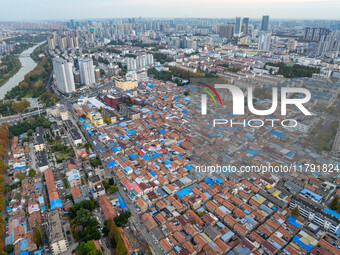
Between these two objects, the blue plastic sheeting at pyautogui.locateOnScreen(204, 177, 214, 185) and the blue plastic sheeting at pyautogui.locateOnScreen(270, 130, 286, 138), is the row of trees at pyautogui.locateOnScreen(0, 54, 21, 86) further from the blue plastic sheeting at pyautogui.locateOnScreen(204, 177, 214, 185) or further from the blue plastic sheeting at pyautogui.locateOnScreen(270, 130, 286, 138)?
the blue plastic sheeting at pyautogui.locateOnScreen(270, 130, 286, 138)

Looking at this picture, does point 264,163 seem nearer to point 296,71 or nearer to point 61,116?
point 61,116

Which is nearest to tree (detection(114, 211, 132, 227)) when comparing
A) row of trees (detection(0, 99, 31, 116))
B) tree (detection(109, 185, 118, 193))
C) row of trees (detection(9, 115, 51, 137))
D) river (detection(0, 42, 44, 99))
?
tree (detection(109, 185, 118, 193))

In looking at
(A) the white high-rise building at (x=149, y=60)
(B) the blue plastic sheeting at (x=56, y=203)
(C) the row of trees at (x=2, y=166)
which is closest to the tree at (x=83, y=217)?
(B) the blue plastic sheeting at (x=56, y=203)

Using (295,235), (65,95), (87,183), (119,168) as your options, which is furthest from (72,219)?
(65,95)

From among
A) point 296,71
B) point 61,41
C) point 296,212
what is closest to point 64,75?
point 296,212

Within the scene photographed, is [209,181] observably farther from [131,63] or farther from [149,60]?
[149,60]

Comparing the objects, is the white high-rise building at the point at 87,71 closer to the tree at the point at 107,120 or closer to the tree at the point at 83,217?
the tree at the point at 107,120
